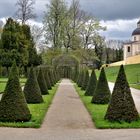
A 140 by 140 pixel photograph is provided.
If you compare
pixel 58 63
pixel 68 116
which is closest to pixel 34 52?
pixel 58 63

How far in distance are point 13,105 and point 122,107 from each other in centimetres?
344

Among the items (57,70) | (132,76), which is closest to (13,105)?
(132,76)

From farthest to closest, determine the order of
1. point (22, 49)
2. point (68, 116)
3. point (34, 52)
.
Result: point (34, 52), point (22, 49), point (68, 116)

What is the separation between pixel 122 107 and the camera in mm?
12969

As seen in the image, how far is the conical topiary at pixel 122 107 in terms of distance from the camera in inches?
508

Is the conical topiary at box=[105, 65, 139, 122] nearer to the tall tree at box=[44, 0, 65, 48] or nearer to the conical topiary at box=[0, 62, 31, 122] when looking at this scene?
the conical topiary at box=[0, 62, 31, 122]

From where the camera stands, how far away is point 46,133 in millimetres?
10891

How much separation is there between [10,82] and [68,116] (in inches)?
98.2

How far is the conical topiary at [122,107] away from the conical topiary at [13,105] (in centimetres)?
266

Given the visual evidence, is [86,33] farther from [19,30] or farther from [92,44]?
[19,30]

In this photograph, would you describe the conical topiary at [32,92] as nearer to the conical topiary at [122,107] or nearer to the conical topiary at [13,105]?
the conical topiary at [13,105]

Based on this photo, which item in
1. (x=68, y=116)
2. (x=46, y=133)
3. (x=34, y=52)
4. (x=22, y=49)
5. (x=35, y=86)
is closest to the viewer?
(x=46, y=133)

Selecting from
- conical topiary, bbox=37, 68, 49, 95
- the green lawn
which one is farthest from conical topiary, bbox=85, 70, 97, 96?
the green lawn

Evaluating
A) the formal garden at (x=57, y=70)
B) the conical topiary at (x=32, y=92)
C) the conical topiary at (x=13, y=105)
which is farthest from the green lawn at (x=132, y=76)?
the conical topiary at (x=13, y=105)
